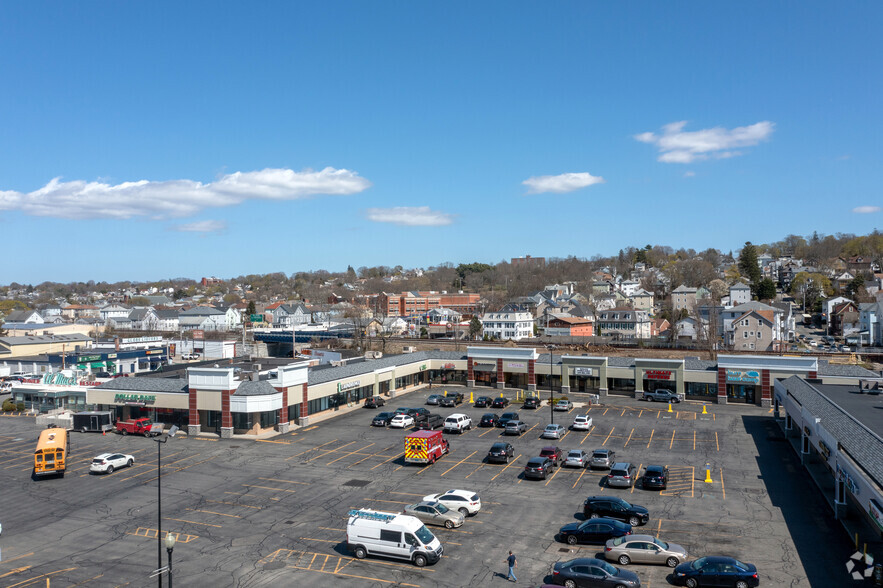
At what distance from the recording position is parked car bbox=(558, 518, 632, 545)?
23.6 m

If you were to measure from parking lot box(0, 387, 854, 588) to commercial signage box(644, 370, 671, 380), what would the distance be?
12.4 meters

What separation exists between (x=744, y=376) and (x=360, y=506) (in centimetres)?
4151

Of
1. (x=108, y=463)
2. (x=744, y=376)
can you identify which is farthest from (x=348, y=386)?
(x=744, y=376)

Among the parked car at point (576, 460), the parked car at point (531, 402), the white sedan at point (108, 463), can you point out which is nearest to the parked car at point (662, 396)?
the parked car at point (531, 402)

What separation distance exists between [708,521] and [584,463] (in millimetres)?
9793

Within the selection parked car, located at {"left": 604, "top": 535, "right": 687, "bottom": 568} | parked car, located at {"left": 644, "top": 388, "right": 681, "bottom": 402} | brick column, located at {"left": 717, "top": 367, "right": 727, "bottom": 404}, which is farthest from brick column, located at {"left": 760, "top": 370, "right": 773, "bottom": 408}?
parked car, located at {"left": 604, "top": 535, "right": 687, "bottom": 568}

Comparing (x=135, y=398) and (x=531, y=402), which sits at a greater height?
(x=135, y=398)

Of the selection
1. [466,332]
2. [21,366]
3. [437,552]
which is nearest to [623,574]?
[437,552]

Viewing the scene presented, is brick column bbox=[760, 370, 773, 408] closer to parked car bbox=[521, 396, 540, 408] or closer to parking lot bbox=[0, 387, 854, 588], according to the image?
parking lot bbox=[0, 387, 854, 588]

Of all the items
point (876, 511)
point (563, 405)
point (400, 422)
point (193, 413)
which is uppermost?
point (876, 511)

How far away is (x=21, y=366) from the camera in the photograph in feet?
256

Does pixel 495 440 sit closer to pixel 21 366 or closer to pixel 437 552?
pixel 437 552

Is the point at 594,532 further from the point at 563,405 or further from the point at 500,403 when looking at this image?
the point at 500,403

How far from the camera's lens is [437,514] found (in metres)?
25.7
